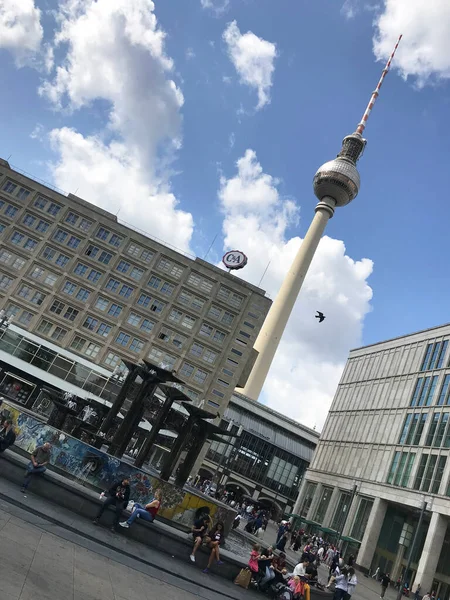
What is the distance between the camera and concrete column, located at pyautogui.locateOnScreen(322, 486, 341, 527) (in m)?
54.1

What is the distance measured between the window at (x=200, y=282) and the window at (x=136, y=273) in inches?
243

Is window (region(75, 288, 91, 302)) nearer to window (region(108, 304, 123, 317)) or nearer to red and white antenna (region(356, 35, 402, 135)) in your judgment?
window (region(108, 304, 123, 317))

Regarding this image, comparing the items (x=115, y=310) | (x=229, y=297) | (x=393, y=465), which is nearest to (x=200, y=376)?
(x=229, y=297)

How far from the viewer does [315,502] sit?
195 feet

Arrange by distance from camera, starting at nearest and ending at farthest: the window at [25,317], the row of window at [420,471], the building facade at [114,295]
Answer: the row of window at [420,471] < the window at [25,317] < the building facade at [114,295]

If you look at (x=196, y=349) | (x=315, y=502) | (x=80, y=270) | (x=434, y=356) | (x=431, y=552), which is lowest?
(x=431, y=552)

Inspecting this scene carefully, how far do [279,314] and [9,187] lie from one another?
166ft

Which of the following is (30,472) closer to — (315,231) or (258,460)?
(258,460)

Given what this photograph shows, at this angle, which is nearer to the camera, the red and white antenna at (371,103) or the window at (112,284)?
the window at (112,284)

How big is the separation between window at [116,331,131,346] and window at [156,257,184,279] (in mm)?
9786

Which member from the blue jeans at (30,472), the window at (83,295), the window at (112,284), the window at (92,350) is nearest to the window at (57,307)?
the window at (83,295)

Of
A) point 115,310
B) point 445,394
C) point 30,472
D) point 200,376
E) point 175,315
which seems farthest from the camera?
point 175,315

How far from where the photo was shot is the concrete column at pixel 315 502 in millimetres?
58625

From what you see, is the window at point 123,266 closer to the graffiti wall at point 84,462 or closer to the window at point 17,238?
the window at point 17,238
